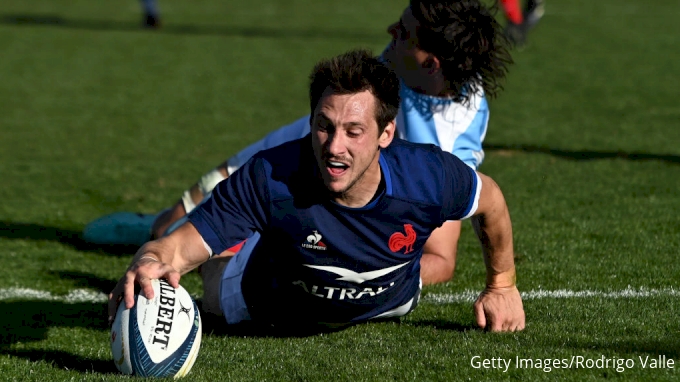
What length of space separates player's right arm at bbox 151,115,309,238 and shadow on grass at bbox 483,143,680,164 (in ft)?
11.9

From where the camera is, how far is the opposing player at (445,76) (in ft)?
20.6

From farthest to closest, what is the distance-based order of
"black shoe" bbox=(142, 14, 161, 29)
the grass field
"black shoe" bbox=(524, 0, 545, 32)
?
"black shoe" bbox=(142, 14, 161, 29), "black shoe" bbox=(524, 0, 545, 32), the grass field

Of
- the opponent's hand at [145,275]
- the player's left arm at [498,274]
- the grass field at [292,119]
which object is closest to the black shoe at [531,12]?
the grass field at [292,119]

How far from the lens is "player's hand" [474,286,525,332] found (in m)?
4.84

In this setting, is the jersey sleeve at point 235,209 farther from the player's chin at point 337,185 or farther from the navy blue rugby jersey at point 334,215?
the player's chin at point 337,185

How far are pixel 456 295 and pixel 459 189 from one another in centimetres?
131

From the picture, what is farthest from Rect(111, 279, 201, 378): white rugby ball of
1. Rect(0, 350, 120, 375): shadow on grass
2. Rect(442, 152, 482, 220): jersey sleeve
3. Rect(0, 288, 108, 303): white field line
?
Rect(0, 288, 108, 303): white field line

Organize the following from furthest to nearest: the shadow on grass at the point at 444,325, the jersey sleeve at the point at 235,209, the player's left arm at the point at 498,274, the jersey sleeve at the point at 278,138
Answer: the jersey sleeve at the point at 278,138 < the shadow on grass at the point at 444,325 < the player's left arm at the point at 498,274 < the jersey sleeve at the point at 235,209

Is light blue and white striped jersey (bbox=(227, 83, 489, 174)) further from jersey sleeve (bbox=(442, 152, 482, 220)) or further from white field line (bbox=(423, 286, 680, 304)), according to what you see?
jersey sleeve (bbox=(442, 152, 482, 220))

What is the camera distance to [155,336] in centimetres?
428

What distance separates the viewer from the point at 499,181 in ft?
28.6

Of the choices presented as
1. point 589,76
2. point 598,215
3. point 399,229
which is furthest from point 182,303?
point 589,76

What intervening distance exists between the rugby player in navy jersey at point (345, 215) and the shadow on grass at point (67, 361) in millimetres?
436

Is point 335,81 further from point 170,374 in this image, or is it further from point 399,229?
point 170,374
